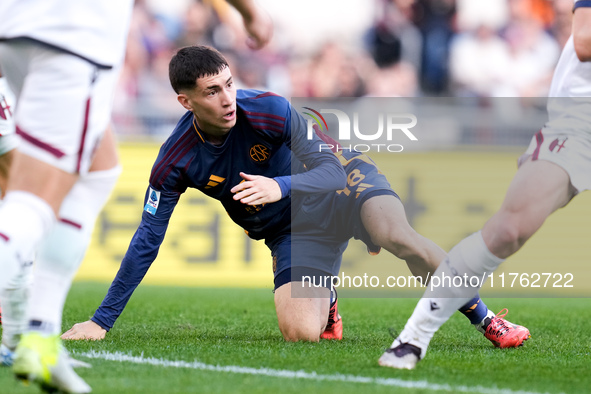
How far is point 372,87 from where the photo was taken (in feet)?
35.6

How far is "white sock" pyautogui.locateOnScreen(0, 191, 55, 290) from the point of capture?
2600 millimetres

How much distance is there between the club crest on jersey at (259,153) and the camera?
4.71 m

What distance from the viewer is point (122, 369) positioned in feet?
11.5

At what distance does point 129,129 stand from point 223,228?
Answer: 1685mm

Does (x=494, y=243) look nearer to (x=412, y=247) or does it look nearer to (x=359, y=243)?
(x=412, y=247)

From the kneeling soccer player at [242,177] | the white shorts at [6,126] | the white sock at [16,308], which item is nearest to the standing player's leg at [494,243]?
the kneeling soccer player at [242,177]

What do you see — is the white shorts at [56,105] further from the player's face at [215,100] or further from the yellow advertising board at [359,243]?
the yellow advertising board at [359,243]

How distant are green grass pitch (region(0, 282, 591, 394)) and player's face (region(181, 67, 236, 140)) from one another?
1224 millimetres

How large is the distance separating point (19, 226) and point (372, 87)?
28.2 feet

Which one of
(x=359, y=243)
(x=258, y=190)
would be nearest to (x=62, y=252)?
(x=258, y=190)

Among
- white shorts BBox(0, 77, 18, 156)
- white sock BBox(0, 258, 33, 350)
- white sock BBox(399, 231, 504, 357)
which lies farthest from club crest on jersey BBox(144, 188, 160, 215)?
white sock BBox(399, 231, 504, 357)

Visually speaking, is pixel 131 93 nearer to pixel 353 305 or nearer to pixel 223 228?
pixel 223 228

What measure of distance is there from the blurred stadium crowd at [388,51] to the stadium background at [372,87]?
2cm

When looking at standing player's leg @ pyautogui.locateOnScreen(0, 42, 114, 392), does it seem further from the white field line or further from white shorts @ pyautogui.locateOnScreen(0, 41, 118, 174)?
the white field line
